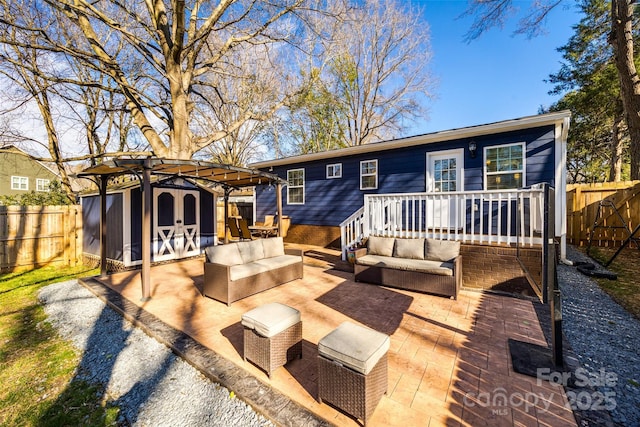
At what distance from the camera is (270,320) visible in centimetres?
243

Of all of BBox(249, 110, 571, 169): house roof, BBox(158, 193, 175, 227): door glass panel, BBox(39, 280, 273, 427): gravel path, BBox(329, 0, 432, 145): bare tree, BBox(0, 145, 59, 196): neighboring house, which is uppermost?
BBox(329, 0, 432, 145): bare tree

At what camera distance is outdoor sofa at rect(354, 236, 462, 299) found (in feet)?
14.3

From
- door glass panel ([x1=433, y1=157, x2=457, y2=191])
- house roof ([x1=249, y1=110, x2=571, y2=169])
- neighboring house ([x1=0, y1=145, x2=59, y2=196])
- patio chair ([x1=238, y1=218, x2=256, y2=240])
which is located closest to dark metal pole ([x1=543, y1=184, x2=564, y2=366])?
house roof ([x1=249, y1=110, x2=571, y2=169])

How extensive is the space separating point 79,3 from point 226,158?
38.7ft

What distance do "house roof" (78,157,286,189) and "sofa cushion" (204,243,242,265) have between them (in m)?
1.68

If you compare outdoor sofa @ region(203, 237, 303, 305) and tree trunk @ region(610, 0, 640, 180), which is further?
tree trunk @ region(610, 0, 640, 180)

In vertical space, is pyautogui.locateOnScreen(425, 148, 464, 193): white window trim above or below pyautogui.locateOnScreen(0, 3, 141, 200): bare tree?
below

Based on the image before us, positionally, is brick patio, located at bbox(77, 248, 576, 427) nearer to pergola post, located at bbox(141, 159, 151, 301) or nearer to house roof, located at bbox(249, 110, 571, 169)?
pergola post, located at bbox(141, 159, 151, 301)

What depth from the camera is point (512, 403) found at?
205 centimetres

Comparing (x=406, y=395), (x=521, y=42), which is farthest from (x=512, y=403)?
(x=521, y=42)

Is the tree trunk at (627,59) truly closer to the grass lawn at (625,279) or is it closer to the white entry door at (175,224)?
the grass lawn at (625,279)

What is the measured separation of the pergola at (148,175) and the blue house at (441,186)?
8.89ft

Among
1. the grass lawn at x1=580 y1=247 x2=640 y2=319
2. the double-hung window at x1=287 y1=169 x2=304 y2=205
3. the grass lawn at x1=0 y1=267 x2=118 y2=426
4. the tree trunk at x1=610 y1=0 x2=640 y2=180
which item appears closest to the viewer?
the grass lawn at x1=0 y1=267 x2=118 y2=426

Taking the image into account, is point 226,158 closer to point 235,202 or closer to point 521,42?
point 235,202
